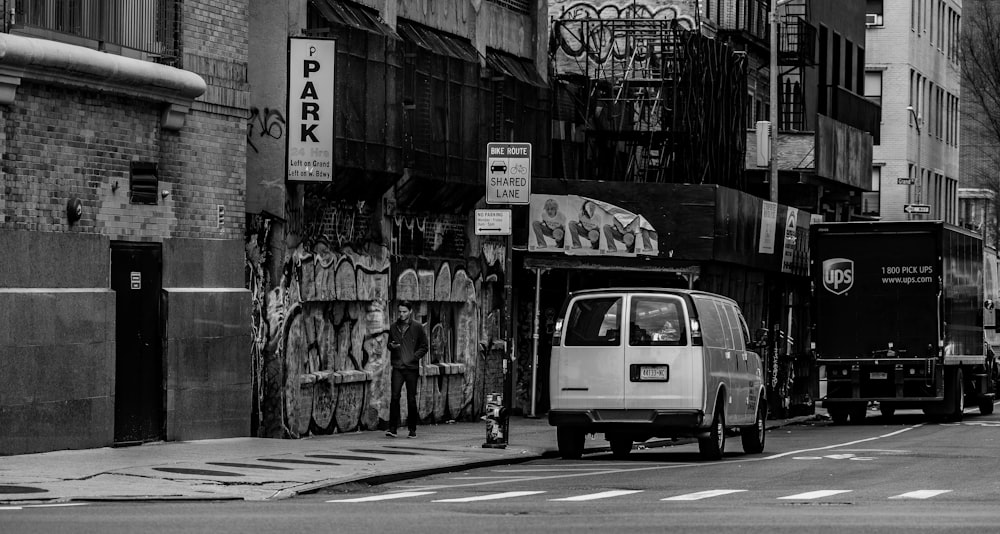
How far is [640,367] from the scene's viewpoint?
2181 cm

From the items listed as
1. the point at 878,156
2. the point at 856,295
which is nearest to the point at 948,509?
the point at 856,295

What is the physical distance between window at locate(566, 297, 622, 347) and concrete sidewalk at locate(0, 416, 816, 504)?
1513 mm

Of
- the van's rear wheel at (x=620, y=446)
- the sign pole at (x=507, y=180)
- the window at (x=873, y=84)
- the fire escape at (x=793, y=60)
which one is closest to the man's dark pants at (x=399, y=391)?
the sign pole at (x=507, y=180)

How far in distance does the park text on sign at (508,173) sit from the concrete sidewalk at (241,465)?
9.88 feet

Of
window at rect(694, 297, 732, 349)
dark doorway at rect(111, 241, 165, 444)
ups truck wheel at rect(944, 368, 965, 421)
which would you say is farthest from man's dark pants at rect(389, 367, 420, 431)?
ups truck wheel at rect(944, 368, 965, 421)

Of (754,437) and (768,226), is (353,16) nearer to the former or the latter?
(754,437)

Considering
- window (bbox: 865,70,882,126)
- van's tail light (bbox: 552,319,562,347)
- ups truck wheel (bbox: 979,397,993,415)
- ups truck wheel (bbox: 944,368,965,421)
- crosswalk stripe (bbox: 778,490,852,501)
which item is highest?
window (bbox: 865,70,882,126)

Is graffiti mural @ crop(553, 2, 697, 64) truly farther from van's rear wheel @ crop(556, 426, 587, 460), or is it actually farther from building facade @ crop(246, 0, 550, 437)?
van's rear wheel @ crop(556, 426, 587, 460)

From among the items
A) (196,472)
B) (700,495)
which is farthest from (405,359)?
(700,495)

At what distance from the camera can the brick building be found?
752 inches

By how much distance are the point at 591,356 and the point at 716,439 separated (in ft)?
5.67

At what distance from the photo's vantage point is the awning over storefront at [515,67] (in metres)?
30.7

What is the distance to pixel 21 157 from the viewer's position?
63.0ft

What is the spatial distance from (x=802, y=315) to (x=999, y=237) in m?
44.5
